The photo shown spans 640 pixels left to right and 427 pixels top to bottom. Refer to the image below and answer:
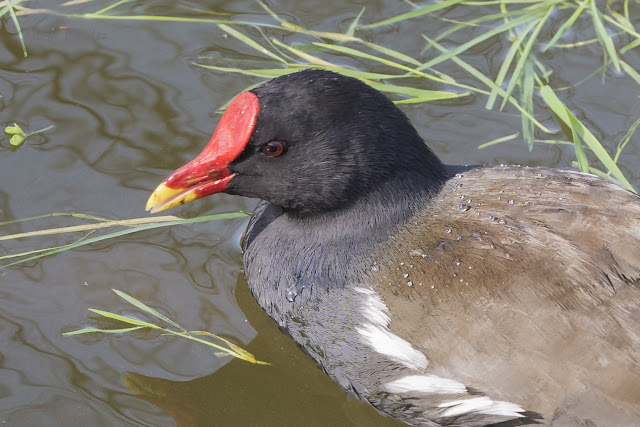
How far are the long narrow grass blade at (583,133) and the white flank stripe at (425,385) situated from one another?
1501 mm

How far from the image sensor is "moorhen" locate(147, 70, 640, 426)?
110 inches

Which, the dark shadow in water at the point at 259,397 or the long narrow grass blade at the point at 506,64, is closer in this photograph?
the dark shadow in water at the point at 259,397

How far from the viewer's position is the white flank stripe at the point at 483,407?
288cm

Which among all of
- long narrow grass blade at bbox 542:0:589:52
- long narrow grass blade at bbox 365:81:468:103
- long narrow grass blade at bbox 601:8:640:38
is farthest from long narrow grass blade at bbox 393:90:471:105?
long narrow grass blade at bbox 601:8:640:38

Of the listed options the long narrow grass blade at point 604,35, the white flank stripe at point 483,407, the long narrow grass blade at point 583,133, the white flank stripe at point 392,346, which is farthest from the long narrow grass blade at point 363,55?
the white flank stripe at point 483,407

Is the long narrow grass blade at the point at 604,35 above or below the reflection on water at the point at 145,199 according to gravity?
above

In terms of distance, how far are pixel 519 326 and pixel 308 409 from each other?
977 mm

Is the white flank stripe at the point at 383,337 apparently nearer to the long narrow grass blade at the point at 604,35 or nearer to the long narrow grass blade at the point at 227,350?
the long narrow grass blade at the point at 227,350

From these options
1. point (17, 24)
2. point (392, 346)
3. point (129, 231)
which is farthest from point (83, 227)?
point (392, 346)

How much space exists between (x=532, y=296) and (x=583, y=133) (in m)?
1.50

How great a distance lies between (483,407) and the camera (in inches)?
115

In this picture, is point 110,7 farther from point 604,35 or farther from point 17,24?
point 604,35

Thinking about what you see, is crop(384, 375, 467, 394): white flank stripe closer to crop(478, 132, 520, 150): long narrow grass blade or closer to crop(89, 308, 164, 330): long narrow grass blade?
crop(89, 308, 164, 330): long narrow grass blade

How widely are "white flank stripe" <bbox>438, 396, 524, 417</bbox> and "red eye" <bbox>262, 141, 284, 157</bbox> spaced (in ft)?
3.42
